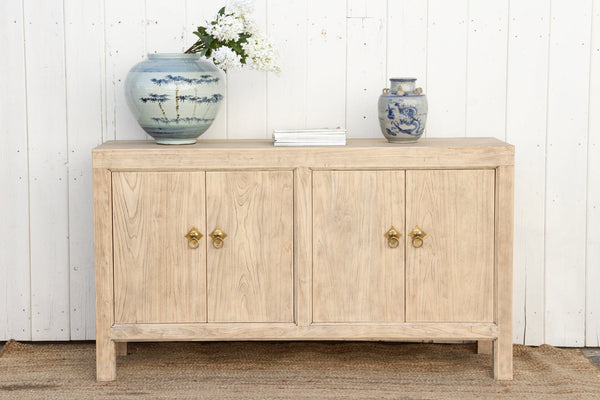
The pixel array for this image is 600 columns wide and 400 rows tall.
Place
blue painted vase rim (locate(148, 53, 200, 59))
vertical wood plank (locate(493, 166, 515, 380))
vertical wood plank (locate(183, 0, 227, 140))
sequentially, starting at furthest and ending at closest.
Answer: vertical wood plank (locate(183, 0, 227, 140))
blue painted vase rim (locate(148, 53, 200, 59))
vertical wood plank (locate(493, 166, 515, 380))

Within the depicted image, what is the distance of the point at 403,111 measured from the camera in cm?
286

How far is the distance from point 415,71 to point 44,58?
1338 millimetres

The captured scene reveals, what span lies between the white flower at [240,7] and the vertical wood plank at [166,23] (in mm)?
349

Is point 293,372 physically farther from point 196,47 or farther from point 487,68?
point 487,68

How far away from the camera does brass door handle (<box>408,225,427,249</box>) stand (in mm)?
2797

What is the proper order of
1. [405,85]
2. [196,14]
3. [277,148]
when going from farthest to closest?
[196,14], [405,85], [277,148]

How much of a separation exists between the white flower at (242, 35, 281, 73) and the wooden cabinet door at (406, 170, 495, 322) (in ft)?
1.90

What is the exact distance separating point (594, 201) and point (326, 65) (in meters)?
1.09

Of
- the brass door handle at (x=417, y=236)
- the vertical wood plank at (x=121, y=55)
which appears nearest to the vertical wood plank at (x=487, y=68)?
the brass door handle at (x=417, y=236)

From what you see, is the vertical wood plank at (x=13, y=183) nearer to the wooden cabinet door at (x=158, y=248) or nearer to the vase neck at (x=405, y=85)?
the wooden cabinet door at (x=158, y=248)

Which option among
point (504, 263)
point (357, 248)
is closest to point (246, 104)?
point (357, 248)

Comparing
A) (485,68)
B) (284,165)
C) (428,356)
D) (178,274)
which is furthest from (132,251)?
(485,68)

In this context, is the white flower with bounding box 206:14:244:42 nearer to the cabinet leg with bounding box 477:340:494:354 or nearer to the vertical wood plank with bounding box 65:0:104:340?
the vertical wood plank with bounding box 65:0:104:340

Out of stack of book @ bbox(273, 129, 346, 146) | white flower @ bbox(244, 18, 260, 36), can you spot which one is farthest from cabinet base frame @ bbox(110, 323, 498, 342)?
white flower @ bbox(244, 18, 260, 36)
